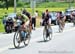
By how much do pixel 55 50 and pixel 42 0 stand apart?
12716cm

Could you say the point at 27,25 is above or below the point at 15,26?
above

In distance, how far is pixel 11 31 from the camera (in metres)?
29.9

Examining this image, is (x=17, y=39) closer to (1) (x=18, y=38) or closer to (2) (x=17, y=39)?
(2) (x=17, y=39)

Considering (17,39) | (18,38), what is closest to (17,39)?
(17,39)

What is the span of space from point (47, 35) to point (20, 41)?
13.6 ft

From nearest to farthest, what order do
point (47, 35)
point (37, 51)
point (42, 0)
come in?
point (37, 51) → point (47, 35) → point (42, 0)

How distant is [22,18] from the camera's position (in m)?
18.2

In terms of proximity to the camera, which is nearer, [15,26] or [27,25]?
[27,25]

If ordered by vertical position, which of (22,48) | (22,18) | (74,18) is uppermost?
(22,18)

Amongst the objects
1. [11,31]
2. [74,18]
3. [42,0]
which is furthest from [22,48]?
[42,0]

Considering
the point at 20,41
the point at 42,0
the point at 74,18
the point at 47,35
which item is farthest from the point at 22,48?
the point at 42,0

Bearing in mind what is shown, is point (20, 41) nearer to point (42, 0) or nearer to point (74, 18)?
point (74, 18)

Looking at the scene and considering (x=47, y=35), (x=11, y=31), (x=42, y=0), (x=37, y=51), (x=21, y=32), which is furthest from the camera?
(x=42, y=0)

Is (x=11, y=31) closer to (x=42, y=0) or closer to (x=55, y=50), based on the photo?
(x=55, y=50)
